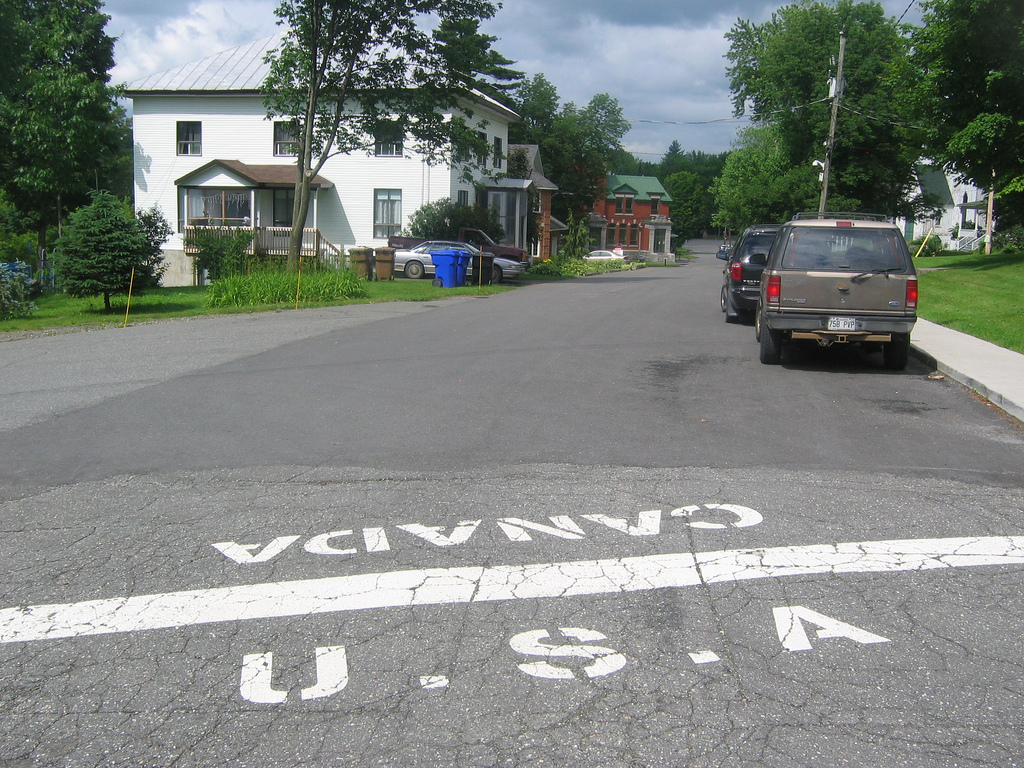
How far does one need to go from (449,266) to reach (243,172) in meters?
15.7

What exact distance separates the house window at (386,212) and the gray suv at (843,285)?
3017 cm

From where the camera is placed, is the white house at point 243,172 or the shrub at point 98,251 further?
the white house at point 243,172

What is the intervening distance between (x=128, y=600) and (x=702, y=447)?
15.9ft

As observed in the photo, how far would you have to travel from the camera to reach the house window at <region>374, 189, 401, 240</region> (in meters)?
40.3

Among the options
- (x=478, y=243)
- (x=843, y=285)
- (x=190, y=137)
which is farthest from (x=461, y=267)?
(x=190, y=137)

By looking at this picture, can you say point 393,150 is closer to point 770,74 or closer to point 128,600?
point 770,74

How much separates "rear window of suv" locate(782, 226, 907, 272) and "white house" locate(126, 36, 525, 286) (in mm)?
28380

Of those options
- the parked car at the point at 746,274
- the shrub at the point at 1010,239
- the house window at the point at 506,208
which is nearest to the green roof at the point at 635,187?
the house window at the point at 506,208

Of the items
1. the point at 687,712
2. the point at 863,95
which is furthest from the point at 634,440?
the point at 863,95

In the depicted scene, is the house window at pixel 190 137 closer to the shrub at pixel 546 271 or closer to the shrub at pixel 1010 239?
the shrub at pixel 546 271

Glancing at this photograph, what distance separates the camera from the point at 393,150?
39.7 m

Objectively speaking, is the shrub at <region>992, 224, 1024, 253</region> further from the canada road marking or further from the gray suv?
the canada road marking

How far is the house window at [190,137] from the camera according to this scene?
42000 mm

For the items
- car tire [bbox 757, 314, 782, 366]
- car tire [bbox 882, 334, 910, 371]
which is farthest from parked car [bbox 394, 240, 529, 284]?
car tire [bbox 882, 334, 910, 371]
